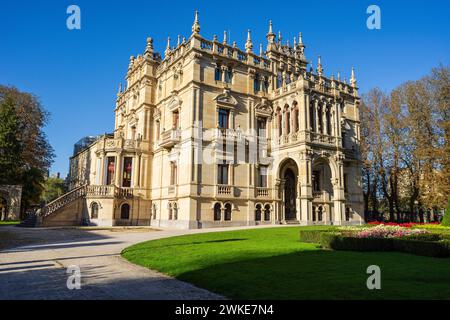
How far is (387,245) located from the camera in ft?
46.5

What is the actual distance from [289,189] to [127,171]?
18265mm

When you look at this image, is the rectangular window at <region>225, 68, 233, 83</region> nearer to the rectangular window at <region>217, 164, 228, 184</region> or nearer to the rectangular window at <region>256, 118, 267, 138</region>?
the rectangular window at <region>256, 118, 267, 138</region>

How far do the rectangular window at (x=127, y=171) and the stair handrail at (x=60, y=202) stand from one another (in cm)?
453

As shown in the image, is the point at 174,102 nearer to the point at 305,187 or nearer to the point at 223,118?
the point at 223,118

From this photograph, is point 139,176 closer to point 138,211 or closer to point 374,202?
point 138,211

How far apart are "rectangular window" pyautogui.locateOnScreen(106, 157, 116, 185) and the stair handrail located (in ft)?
10.9

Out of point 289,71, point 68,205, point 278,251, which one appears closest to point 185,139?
point 68,205

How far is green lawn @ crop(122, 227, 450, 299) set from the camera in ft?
23.5

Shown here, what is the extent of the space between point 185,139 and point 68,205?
13540 mm

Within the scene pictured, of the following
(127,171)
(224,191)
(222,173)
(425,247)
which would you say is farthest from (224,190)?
(425,247)

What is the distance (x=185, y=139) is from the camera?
3152 cm

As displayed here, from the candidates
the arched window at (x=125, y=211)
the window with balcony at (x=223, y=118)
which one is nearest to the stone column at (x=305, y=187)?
the window with balcony at (x=223, y=118)

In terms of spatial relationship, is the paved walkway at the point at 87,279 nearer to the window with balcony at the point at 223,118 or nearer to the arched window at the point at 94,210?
the arched window at the point at 94,210

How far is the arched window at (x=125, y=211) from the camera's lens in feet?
117
